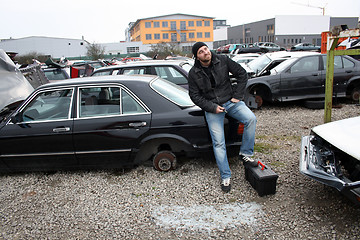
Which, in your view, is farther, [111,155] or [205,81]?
[111,155]

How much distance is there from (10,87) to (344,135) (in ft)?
19.1

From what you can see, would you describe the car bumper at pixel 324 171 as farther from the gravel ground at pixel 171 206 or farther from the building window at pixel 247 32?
the building window at pixel 247 32

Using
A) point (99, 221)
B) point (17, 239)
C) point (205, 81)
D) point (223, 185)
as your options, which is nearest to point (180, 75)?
point (205, 81)

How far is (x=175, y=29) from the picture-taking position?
3127 inches

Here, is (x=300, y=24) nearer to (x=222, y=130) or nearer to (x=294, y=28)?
(x=294, y=28)

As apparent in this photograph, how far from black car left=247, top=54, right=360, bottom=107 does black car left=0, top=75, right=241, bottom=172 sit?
14.3ft

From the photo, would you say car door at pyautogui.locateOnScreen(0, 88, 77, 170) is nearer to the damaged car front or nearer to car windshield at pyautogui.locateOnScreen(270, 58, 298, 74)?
the damaged car front

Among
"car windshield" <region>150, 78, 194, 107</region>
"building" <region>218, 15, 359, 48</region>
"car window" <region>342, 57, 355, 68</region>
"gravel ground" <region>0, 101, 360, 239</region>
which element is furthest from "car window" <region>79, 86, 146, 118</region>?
"building" <region>218, 15, 359, 48</region>

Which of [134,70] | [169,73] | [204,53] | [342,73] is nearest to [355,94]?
[342,73]

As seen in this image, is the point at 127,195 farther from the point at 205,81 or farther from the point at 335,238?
the point at 335,238

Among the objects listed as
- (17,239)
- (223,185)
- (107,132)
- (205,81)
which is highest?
(205,81)

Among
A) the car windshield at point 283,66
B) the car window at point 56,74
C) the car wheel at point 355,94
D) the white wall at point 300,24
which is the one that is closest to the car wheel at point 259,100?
the car windshield at point 283,66

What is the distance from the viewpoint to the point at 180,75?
21.3ft

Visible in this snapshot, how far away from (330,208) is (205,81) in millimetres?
2013
